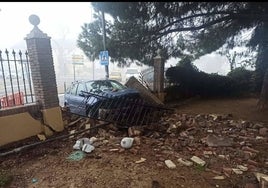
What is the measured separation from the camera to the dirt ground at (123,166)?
3847 mm

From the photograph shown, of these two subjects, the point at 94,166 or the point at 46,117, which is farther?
the point at 46,117

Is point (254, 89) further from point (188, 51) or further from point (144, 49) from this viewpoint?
point (144, 49)

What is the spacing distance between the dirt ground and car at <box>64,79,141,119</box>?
1.44m

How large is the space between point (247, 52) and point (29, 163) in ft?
40.5

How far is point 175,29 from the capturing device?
31.1 feet

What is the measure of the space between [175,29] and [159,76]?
2.27m

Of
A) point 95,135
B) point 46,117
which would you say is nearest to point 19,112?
point 46,117

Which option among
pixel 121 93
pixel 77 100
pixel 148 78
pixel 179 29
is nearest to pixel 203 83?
pixel 148 78

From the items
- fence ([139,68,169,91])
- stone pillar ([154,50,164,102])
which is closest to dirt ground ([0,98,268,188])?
stone pillar ([154,50,164,102])

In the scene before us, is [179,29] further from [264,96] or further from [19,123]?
[19,123]

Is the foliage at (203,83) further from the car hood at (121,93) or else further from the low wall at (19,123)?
the low wall at (19,123)

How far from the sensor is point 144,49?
34.7 feet

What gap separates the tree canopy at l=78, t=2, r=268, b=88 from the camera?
7.57 metres

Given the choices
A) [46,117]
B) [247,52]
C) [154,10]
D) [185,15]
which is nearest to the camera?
[46,117]
